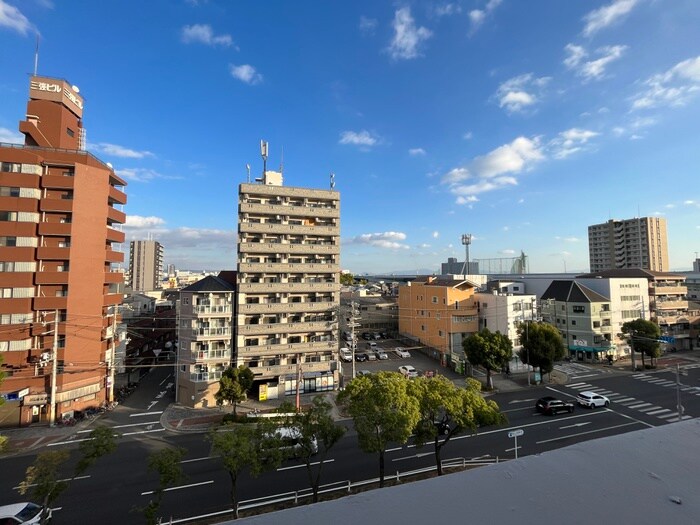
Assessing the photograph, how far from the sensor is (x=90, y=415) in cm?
3106

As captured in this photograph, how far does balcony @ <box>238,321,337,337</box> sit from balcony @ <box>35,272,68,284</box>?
52.9ft

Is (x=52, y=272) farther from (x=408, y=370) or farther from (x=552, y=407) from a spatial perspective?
(x=552, y=407)

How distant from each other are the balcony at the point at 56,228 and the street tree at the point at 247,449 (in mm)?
27109

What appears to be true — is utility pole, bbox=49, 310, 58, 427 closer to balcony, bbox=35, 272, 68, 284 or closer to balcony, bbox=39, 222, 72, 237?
balcony, bbox=35, 272, 68, 284

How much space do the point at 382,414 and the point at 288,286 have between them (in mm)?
22294

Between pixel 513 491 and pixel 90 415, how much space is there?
131 feet

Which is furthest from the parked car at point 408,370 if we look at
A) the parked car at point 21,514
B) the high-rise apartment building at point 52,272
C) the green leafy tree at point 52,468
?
the parked car at point 21,514

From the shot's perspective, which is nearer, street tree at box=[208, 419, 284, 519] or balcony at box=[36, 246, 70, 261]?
street tree at box=[208, 419, 284, 519]

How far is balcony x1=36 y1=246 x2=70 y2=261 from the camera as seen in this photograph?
30281 mm

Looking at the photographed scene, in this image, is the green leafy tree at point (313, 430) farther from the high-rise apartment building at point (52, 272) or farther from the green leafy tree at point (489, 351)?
the high-rise apartment building at point (52, 272)

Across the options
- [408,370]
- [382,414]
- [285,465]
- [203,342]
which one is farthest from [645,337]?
[203,342]

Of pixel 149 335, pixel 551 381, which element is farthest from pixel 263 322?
pixel 551 381

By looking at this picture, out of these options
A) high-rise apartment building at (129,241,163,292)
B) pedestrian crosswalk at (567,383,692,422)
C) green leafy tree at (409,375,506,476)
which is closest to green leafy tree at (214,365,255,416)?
green leafy tree at (409,375,506,476)

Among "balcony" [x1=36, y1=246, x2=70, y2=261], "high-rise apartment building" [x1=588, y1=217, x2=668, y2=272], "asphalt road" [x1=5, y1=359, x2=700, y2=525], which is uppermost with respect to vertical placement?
"high-rise apartment building" [x1=588, y1=217, x2=668, y2=272]
